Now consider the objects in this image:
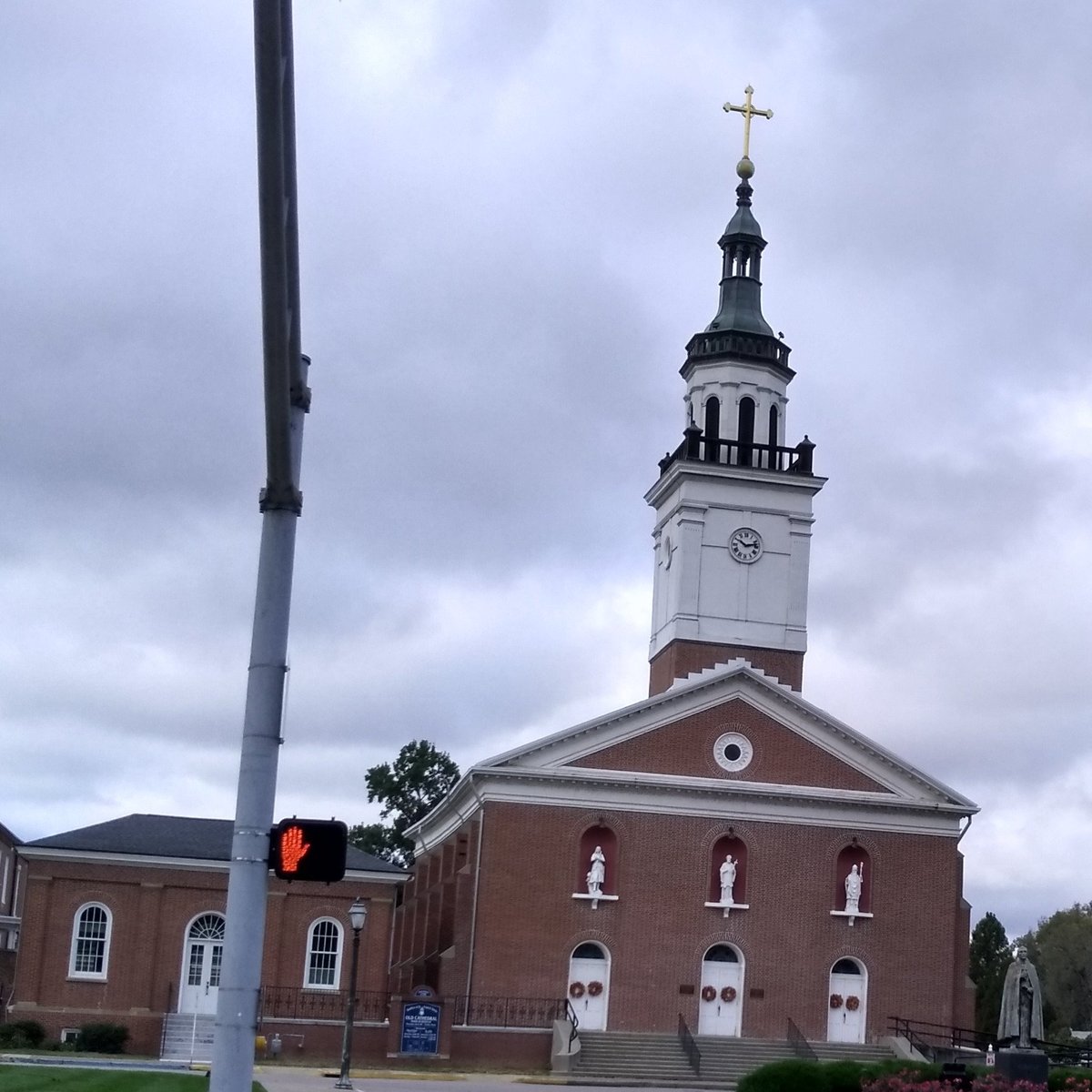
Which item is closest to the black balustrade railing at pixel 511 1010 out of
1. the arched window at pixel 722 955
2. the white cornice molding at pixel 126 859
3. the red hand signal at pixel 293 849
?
the arched window at pixel 722 955

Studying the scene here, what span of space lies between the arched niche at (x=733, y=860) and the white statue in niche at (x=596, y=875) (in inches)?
126

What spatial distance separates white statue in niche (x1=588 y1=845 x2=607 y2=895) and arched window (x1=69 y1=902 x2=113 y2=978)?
13177 mm

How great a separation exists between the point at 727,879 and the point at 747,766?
328 centimetres

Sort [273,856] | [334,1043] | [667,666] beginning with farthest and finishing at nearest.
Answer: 1. [667,666]
2. [334,1043]
3. [273,856]

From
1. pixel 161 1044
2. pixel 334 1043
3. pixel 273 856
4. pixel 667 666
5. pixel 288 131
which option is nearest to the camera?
pixel 288 131

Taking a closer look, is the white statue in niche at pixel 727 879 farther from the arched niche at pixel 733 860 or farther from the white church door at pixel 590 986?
the white church door at pixel 590 986

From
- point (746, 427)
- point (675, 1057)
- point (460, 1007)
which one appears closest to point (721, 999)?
point (675, 1057)

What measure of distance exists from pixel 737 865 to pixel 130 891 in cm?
1694

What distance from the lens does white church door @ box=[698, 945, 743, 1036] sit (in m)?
49.5

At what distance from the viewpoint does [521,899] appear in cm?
4934

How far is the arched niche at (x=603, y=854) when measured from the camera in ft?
164

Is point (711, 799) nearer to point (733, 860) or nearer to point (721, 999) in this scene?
point (733, 860)

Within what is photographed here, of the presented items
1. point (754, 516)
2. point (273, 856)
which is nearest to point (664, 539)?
point (754, 516)

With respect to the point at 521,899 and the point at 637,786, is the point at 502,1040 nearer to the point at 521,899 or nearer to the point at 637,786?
the point at 521,899
